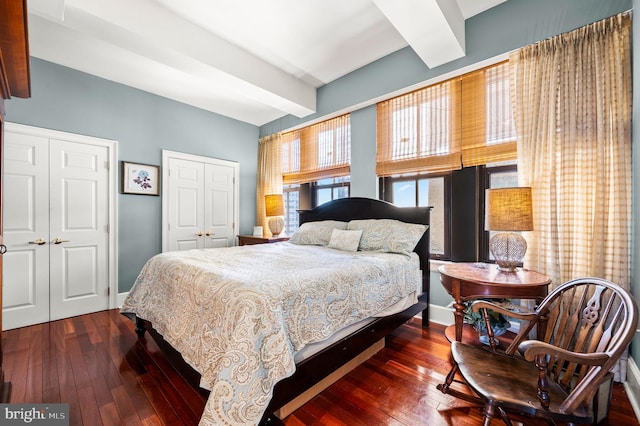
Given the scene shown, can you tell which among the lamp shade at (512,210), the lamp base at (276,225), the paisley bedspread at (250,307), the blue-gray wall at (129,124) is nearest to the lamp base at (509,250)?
the lamp shade at (512,210)

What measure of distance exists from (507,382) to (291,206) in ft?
12.5

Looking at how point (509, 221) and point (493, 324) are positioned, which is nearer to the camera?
point (509, 221)

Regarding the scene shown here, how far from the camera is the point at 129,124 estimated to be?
3480 millimetres

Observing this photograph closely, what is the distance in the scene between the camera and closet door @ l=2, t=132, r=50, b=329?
2.72m

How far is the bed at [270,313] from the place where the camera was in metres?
1.22

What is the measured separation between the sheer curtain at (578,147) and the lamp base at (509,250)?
0.59ft

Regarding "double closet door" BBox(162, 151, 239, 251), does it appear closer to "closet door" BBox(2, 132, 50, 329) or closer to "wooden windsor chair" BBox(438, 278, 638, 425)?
"closet door" BBox(2, 132, 50, 329)

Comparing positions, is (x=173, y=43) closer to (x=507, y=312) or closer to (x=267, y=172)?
(x=267, y=172)

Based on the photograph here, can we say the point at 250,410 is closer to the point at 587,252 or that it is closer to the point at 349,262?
the point at 349,262

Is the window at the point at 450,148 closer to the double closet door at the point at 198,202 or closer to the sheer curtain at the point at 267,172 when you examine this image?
the sheer curtain at the point at 267,172

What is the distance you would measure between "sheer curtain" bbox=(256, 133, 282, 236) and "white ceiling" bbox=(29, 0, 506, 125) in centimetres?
119

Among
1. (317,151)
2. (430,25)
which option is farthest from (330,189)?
(430,25)

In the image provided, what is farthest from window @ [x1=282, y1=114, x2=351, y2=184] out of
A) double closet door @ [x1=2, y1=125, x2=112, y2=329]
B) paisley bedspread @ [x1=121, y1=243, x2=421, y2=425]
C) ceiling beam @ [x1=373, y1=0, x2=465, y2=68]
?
double closet door @ [x1=2, y1=125, x2=112, y2=329]

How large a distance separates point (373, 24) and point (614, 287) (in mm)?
2600
